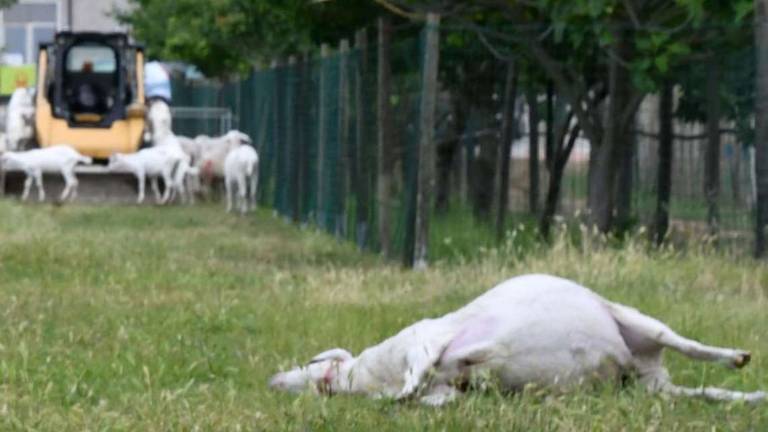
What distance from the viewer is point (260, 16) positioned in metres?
37.0

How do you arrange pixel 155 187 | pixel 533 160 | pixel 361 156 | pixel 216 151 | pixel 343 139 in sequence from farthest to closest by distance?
pixel 216 151 → pixel 155 187 → pixel 343 139 → pixel 361 156 → pixel 533 160

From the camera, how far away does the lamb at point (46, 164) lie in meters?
28.3

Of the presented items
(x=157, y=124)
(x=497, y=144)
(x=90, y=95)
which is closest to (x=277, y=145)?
(x=157, y=124)

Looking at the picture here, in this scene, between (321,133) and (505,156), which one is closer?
(505,156)

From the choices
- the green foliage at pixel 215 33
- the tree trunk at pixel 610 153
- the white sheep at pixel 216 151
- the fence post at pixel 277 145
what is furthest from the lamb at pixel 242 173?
the tree trunk at pixel 610 153

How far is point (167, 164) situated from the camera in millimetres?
29016

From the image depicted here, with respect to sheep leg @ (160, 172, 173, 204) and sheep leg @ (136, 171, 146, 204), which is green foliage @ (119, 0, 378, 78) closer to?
sheep leg @ (160, 172, 173, 204)

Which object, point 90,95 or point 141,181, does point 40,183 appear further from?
point 90,95

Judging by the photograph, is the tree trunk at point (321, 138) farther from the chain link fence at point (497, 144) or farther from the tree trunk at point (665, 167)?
the tree trunk at point (665, 167)

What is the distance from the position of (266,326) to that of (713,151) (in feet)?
18.4

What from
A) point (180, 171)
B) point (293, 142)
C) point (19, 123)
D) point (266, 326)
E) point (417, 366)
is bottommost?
point (180, 171)

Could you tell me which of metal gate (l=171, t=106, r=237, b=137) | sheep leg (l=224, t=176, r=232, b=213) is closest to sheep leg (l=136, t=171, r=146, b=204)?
sheep leg (l=224, t=176, r=232, b=213)

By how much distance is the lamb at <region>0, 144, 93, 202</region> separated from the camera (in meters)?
28.3

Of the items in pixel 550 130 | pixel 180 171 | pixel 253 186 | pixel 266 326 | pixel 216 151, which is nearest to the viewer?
pixel 266 326
